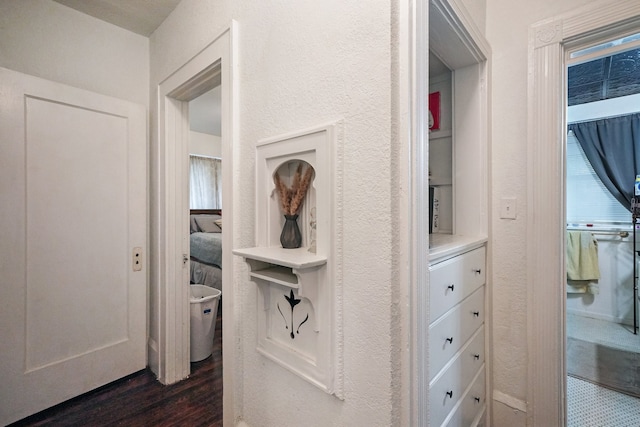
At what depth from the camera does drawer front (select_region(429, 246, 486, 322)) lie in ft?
3.39

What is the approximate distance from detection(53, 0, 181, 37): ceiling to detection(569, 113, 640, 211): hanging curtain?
4041mm

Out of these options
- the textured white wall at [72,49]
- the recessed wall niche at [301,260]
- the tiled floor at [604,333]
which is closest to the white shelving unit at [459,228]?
the recessed wall niche at [301,260]

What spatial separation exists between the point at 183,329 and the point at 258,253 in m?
1.35

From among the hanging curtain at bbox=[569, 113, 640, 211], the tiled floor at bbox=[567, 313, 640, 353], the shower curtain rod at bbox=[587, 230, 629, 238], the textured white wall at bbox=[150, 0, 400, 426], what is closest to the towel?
the shower curtain rod at bbox=[587, 230, 629, 238]

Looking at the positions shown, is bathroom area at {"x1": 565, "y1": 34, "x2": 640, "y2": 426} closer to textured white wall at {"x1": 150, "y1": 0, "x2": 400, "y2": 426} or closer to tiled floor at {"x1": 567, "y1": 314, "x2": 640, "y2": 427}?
tiled floor at {"x1": 567, "y1": 314, "x2": 640, "y2": 427}

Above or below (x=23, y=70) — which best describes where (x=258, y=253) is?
below

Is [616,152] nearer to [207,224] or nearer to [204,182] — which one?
[207,224]

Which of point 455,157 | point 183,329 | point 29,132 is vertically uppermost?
point 29,132

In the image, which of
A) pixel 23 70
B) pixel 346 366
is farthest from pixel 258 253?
pixel 23 70

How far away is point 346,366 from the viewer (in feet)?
3.15

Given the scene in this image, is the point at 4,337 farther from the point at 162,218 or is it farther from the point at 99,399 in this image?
the point at 162,218

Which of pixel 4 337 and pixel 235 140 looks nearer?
pixel 235 140

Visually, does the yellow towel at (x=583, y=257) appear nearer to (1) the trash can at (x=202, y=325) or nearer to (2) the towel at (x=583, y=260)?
(2) the towel at (x=583, y=260)

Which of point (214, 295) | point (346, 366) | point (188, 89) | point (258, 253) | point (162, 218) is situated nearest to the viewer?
point (346, 366)
